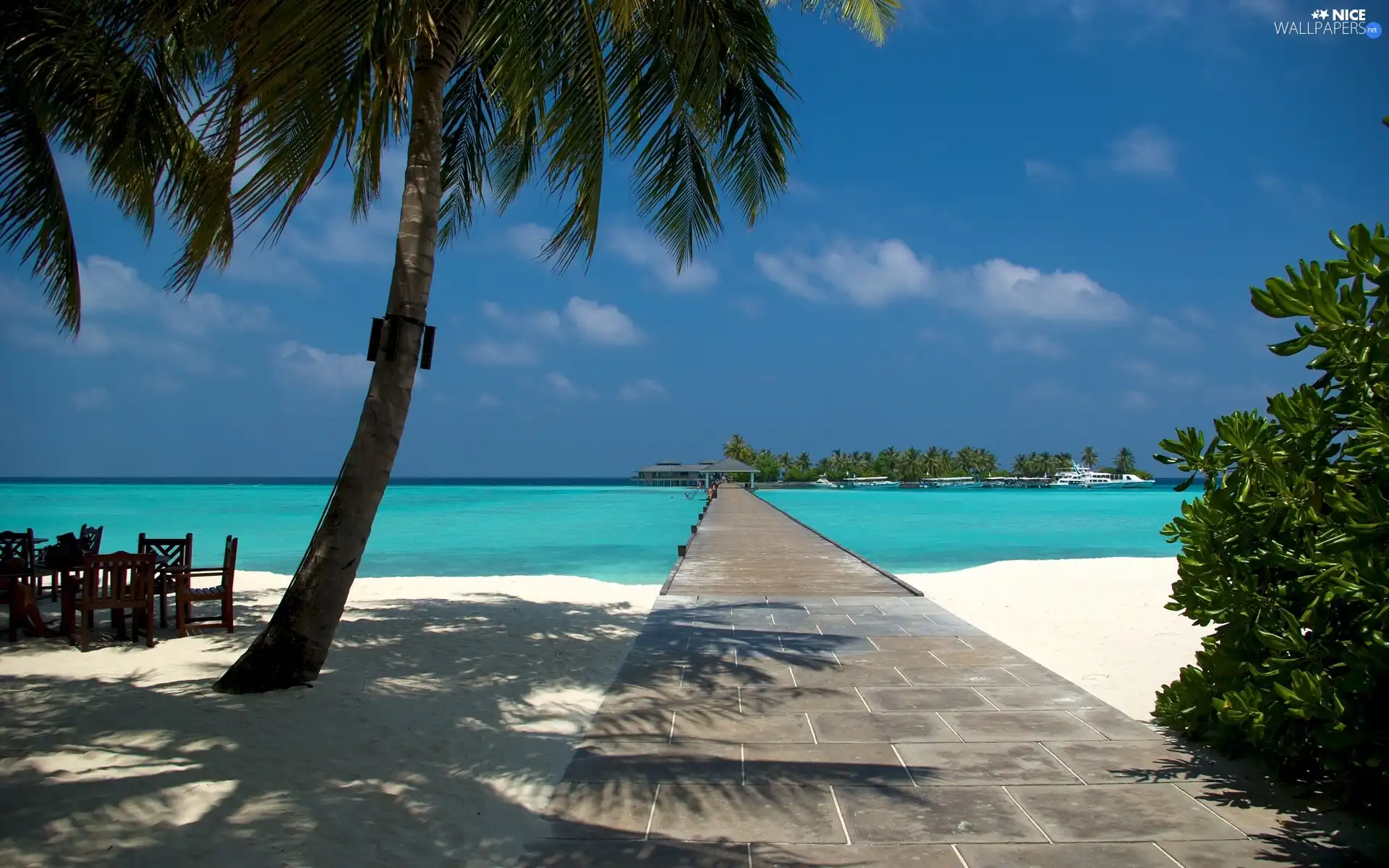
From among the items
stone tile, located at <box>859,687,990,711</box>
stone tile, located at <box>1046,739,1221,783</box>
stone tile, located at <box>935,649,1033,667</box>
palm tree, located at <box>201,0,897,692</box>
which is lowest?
stone tile, located at <box>935,649,1033,667</box>

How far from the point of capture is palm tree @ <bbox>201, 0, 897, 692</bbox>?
3.52 metres

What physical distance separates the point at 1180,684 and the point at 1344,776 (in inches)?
44.0

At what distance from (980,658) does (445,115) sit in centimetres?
658

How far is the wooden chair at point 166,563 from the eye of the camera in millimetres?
6473

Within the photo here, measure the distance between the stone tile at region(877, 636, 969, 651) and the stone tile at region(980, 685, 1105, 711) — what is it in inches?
45.6

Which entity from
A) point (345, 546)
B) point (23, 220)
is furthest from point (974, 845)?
point (23, 220)

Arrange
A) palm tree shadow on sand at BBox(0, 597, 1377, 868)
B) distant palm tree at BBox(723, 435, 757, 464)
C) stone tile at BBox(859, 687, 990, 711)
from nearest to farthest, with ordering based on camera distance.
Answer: palm tree shadow on sand at BBox(0, 597, 1377, 868)
stone tile at BBox(859, 687, 990, 711)
distant palm tree at BBox(723, 435, 757, 464)

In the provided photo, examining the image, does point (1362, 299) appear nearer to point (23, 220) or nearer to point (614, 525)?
point (23, 220)

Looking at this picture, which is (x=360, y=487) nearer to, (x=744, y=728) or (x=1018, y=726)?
(x=744, y=728)

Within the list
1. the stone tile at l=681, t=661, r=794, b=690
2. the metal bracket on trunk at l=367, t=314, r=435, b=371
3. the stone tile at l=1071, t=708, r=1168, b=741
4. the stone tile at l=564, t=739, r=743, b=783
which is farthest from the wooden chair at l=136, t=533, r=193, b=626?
the stone tile at l=1071, t=708, r=1168, b=741

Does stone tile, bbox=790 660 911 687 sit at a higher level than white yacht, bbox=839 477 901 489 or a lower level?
higher

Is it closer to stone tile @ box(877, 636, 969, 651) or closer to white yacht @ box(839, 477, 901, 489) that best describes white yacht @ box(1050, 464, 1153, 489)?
white yacht @ box(839, 477, 901, 489)

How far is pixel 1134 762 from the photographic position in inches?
147

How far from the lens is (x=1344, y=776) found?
9.84ft
